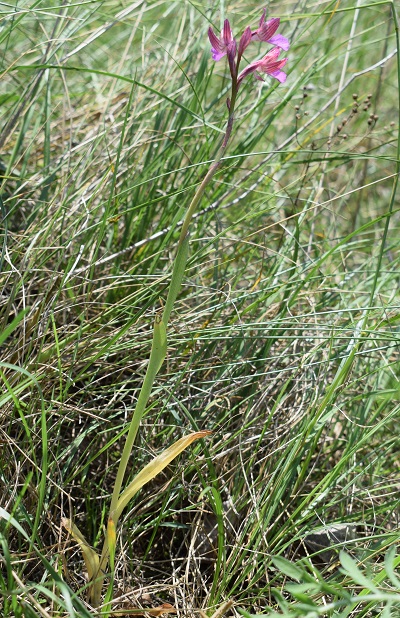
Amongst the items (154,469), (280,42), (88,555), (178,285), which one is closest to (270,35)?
(280,42)

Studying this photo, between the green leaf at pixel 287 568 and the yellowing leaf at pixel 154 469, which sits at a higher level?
the yellowing leaf at pixel 154 469

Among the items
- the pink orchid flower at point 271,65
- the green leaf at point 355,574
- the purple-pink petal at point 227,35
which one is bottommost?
the green leaf at point 355,574

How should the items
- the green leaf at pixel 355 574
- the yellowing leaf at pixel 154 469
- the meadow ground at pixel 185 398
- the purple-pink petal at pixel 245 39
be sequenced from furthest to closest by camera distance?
the meadow ground at pixel 185 398 < the yellowing leaf at pixel 154 469 < the purple-pink petal at pixel 245 39 < the green leaf at pixel 355 574

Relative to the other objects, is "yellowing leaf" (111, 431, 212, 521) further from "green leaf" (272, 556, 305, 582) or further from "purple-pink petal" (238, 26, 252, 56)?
"purple-pink petal" (238, 26, 252, 56)

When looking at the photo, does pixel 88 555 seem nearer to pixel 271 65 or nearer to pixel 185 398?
pixel 185 398

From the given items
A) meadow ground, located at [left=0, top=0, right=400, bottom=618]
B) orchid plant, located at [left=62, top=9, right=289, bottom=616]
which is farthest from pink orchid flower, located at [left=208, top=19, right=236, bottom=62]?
meadow ground, located at [left=0, top=0, right=400, bottom=618]

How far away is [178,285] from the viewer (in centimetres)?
119

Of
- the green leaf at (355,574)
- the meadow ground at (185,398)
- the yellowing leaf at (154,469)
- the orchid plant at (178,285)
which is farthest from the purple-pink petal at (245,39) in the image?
the green leaf at (355,574)

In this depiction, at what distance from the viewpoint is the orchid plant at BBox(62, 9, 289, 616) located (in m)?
1.12

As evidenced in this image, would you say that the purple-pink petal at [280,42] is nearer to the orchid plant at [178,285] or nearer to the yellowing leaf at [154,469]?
the orchid plant at [178,285]

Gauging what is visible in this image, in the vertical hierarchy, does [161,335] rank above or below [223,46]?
below

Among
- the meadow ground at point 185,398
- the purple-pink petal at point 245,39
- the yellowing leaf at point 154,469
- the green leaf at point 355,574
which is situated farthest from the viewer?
the meadow ground at point 185,398

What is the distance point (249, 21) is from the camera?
237 cm

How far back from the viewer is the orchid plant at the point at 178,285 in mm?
1124
